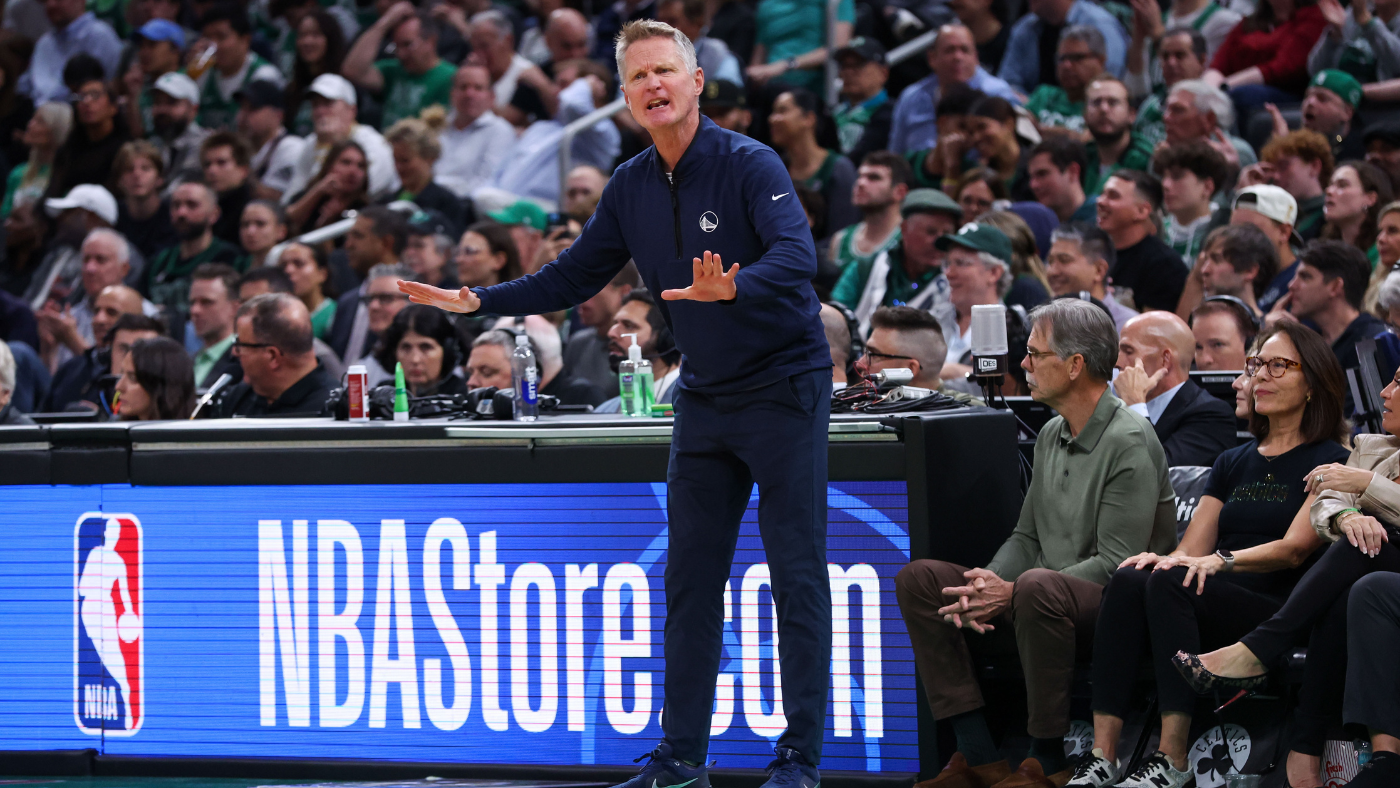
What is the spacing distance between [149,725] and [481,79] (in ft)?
23.9

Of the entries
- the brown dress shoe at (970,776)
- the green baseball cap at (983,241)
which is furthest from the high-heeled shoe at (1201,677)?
the green baseball cap at (983,241)

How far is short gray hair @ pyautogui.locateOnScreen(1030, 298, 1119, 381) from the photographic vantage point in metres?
4.76

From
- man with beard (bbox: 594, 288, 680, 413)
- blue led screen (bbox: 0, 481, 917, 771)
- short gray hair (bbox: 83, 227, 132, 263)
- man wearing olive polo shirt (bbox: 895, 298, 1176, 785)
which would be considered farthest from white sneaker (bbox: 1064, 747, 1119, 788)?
short gray hair (bbox: 83, 227, 132, 263)

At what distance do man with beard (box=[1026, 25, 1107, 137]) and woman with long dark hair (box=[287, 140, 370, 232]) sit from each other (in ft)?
15.6

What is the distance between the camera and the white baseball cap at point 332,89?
38.5 ft

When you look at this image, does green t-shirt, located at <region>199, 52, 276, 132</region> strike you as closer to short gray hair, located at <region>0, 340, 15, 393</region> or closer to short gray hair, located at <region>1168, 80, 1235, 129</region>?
short gray hair, located at <region>0, 340, 15, 393</region>

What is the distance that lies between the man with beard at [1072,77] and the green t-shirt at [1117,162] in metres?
0.40

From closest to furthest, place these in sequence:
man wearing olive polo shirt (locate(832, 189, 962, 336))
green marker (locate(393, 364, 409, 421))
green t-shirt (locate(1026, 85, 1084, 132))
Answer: green marker (locate(393, 364, 409, 421)), man wearing olive polo shirt (locate(832, 189, 962, 336)), green t-shirt (locate(1026, 85, 1084, 132))

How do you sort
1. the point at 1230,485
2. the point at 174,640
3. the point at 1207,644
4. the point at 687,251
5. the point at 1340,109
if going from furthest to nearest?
the point at 1340,109
the point at 174,640
the point at 1230,485
the point at 1207,644
the point at 687,251

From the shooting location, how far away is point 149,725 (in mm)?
5105

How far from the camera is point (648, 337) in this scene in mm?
7109

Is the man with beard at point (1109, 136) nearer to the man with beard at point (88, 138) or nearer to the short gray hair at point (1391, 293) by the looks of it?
the short gray hair at point (1391, 293)

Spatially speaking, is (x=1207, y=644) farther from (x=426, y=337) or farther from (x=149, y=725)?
(x=426, y=337)

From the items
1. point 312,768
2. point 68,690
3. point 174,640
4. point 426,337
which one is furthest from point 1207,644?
point 426,337
